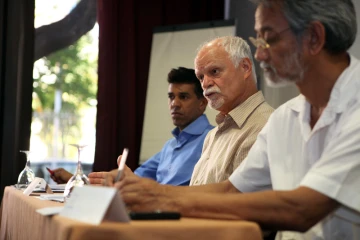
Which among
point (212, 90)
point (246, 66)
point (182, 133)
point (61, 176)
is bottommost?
point (61, 176)

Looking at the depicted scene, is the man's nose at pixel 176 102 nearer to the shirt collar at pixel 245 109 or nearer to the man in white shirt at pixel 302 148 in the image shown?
the shirt collar at pixel 245 109

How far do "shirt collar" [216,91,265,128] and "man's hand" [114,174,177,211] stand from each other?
106cm

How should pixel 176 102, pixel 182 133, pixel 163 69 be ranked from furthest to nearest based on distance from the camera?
pixel 163 69, pixel 176 102, pixel 182 133

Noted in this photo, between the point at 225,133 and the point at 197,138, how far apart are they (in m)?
0.92

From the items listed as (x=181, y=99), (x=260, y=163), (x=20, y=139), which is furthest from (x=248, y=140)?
(x=20, y=139)

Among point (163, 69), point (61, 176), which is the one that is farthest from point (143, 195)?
point (163, 69)

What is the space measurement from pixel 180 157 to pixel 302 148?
1734 millimetres

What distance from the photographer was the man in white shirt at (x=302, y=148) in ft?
4.47

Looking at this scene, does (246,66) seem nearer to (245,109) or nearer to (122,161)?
(245,109)

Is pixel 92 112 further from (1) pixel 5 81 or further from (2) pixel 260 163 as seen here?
(2) pixel 260 163

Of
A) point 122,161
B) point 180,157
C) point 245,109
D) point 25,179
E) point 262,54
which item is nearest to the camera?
point 122,161

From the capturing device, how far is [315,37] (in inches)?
62.4

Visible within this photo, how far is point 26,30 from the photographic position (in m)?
4.16

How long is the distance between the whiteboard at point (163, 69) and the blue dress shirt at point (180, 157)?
46cm
